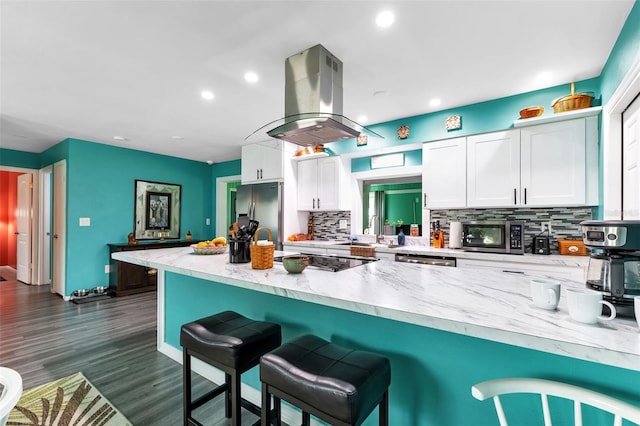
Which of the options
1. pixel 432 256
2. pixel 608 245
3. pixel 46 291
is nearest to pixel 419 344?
pixel 608 245

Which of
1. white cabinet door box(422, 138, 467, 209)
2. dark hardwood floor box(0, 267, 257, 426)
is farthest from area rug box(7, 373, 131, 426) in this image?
white cabinet door box(422, 138, 467, 209)

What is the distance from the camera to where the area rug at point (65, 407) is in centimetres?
179

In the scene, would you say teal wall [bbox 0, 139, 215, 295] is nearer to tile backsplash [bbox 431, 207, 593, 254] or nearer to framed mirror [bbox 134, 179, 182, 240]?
framed mirror [bbox 134, 179, 182, 240]

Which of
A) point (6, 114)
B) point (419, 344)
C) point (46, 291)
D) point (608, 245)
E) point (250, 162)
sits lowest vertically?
point (46, 291)

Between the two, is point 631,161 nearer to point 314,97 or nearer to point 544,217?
point 544,217

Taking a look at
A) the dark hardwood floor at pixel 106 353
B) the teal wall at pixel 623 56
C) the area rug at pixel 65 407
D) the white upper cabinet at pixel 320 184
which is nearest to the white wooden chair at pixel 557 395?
the dark hardwood floor at pixel 106 353

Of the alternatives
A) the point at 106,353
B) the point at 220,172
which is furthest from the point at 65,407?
the point at 220,172

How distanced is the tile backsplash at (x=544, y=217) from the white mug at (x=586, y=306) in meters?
Result: 2.57

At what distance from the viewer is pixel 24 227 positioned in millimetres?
5555

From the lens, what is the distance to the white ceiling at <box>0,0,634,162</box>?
1775mm

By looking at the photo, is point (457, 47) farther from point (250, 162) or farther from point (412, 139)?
point (250, 162)

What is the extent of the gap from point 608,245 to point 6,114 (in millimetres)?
5297

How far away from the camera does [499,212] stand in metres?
3.22

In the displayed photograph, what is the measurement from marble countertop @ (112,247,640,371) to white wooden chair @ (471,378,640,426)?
18 centimetres
